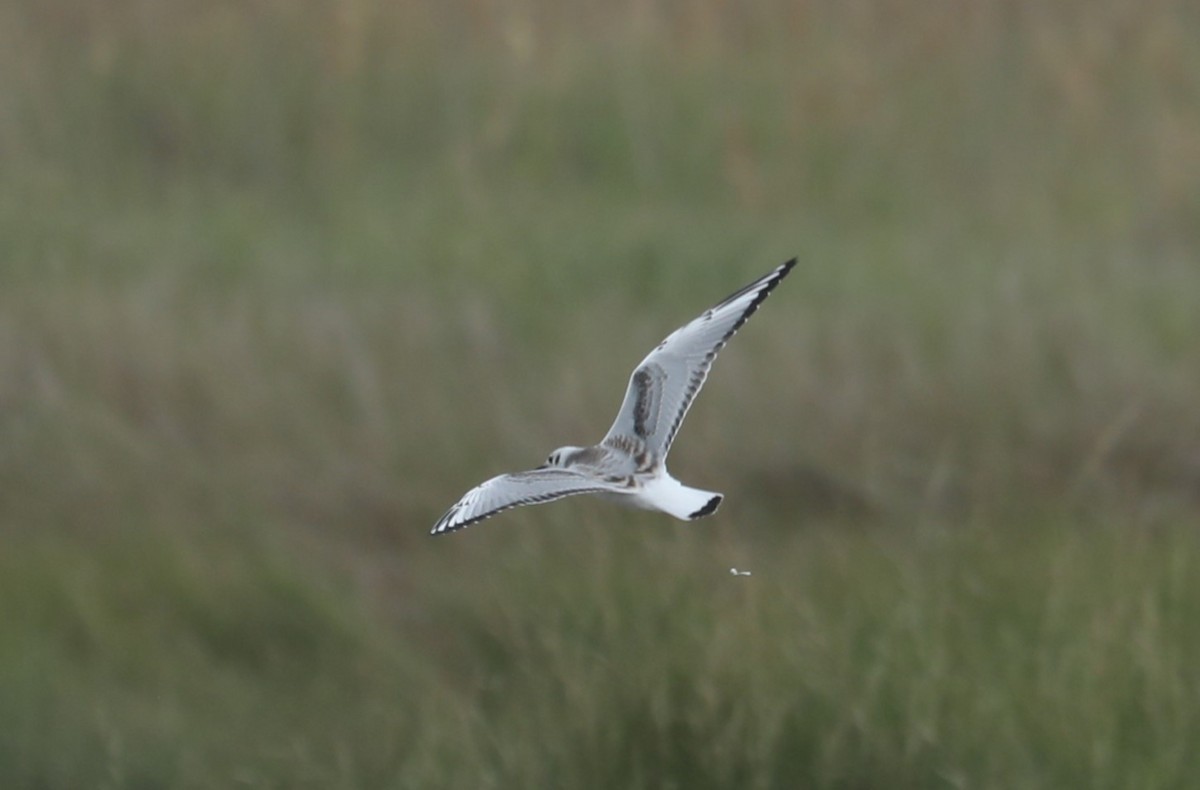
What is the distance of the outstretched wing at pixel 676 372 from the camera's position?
7.84 feet

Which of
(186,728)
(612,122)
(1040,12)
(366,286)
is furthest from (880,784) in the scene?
(1040,12)

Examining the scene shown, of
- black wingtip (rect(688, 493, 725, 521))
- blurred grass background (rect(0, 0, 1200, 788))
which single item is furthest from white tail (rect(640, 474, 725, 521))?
blurred grass background (rect(0, 0, 1200, 788))

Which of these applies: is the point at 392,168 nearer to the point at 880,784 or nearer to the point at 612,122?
the point at 612,122

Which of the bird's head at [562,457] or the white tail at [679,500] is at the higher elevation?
the bird's head at [562,457]

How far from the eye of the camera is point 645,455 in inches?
91.2

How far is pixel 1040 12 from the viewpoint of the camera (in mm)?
7348

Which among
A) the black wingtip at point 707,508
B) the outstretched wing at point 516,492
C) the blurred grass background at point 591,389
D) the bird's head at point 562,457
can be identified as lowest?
the black wingtip at point 707,508

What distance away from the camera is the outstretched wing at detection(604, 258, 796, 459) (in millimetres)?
2389

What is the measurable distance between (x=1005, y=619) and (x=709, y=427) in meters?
1.17

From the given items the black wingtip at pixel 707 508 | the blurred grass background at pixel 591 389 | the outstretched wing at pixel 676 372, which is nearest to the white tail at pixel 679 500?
the black wingtip at pixel 707 508

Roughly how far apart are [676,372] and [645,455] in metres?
0.25

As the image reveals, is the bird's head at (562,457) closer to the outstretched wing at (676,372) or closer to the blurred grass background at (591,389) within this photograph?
the outstretched wing at (676,372)

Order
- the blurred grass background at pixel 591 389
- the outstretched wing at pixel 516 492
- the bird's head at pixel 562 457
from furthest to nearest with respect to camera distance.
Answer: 1. the blurred grass background at pixel 591 389
2. the bird's head at pixel 562 457
3. the outstretched wing at pixel 516 492

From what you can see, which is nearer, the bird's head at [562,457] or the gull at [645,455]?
the gull at [645,455]
